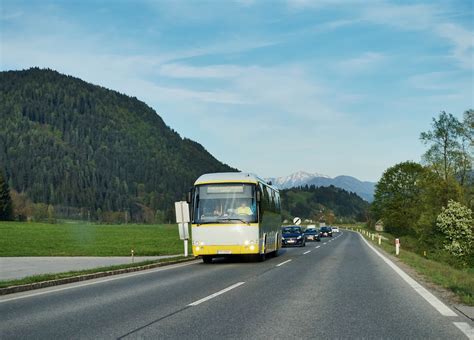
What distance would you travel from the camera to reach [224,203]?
2244 centimetres

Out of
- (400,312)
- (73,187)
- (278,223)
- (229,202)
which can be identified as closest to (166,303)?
(400,312)

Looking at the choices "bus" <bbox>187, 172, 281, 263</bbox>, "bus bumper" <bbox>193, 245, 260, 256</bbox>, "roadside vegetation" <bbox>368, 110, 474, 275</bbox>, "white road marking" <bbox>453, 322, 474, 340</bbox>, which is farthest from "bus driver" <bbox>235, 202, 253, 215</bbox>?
"roadside vegetation" <bbox>368, 110, 474, 275</bbox>

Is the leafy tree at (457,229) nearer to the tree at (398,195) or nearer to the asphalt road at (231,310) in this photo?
the tree at (398,195)

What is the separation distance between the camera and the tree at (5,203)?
358 ft

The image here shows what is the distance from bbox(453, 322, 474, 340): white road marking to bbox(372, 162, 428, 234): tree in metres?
73.3

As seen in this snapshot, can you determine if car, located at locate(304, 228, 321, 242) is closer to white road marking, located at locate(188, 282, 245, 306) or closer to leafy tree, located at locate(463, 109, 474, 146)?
leafy tree, located at locate(463, 109, 474, 146)

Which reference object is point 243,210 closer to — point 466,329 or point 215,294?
point 215,294

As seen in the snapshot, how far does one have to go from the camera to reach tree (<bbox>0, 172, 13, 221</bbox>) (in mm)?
109125

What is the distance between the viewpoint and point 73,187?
17850cm

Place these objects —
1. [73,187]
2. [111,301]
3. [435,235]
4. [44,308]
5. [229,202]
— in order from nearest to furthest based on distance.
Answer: [44,308] → [111,301] → [229,202] → [435,235] → [73,187]

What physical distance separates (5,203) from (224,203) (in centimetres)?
9682

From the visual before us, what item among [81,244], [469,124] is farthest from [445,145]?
[81,244]

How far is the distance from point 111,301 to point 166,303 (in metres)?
1.18

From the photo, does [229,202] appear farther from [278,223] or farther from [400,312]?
[400,312]
